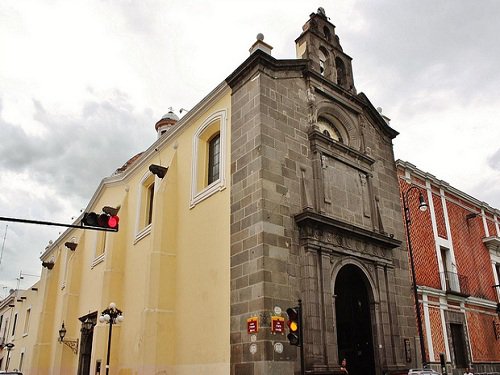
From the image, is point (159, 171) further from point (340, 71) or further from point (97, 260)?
point (97, 260)

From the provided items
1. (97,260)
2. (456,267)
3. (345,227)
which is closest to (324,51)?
(345,227)

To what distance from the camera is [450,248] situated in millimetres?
20625

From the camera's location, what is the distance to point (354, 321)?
1502cm

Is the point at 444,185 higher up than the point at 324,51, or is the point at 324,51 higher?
the point at 324,51

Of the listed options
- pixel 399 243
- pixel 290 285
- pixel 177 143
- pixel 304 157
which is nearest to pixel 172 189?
pixel 177 143

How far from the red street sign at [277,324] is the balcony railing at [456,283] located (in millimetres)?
10119

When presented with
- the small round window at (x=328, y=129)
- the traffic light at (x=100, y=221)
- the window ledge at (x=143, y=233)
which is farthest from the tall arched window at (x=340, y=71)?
the traffic light at (x=100, y=221)

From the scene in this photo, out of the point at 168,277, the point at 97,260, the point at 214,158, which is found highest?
the point at 214,158

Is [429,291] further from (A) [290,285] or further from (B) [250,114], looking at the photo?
(B) [250,114]

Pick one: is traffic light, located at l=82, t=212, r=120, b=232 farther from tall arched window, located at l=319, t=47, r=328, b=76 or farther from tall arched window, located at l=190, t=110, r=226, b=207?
tall arched window, located at l=319, t=47, r=328, b=76

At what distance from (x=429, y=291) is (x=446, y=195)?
5785 mm

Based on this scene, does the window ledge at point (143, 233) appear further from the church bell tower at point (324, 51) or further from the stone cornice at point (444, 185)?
the stone cornice at point (444, 185)

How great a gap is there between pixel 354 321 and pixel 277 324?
449 centimetres

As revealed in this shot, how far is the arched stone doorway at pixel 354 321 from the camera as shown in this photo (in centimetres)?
1441
